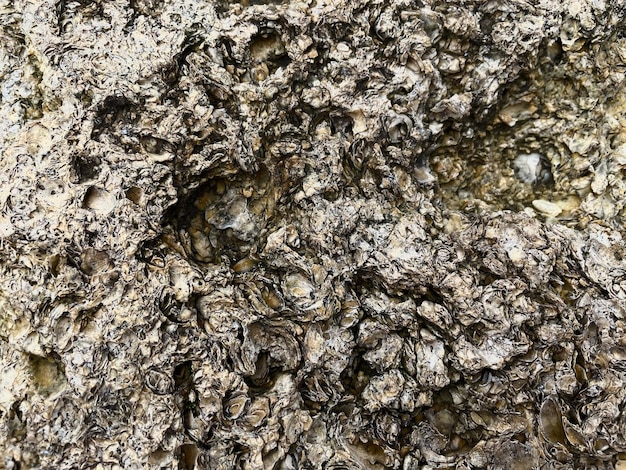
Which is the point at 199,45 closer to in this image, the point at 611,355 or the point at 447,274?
the point at 447,274

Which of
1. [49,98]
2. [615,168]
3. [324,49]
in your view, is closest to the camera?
[49,98]

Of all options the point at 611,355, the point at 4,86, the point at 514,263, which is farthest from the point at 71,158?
the point at 611,355

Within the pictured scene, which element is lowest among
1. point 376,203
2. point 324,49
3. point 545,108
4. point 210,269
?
point 210,269

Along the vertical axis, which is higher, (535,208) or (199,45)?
(199,45)

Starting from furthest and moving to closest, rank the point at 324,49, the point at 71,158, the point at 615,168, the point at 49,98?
the point at 615,168
the point at 324,49
the point at 49,98
the point at 71,158

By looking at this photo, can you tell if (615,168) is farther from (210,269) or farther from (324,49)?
(210,269)

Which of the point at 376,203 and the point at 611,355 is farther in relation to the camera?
the point at 376,203

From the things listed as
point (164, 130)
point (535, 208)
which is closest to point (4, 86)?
point (164, 130)
